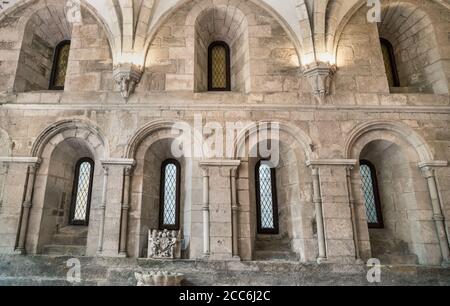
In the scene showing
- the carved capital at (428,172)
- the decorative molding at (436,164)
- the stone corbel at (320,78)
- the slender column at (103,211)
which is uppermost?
the stone corbel at (320,78)

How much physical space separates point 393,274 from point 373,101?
11.8ft

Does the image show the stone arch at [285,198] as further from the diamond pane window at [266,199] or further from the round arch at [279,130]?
the diamond pane window at [266,199]

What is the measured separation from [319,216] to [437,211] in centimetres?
240

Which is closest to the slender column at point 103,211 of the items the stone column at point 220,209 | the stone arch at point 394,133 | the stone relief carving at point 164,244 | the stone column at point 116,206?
the stone column at point 116,206

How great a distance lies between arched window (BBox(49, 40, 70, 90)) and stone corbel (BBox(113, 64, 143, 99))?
196 centimetres

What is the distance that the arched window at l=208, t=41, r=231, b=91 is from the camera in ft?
26.7

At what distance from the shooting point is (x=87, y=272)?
615 centimetres

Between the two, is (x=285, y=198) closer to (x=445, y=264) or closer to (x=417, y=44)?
(x=445, y=264)

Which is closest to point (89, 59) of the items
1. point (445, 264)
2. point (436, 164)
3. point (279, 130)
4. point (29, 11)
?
point (29, 11)

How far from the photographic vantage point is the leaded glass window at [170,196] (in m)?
7.08

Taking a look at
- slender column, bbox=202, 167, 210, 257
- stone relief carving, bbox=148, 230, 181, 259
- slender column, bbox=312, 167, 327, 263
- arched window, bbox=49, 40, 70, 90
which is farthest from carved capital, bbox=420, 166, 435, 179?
arched window, bbox=49, 40, 70, 90

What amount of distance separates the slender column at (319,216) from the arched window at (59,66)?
21.0ft

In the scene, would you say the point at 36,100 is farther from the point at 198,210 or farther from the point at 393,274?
the point at 393,274

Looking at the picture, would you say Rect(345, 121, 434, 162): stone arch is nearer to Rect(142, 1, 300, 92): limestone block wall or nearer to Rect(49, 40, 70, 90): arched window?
Rect(142, 1, 300, 92): limestone block wall
